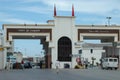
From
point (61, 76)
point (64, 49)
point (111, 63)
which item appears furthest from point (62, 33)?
point (61, 76)

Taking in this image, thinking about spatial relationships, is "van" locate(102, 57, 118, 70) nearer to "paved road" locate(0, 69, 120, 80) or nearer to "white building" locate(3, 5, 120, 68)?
"white building" locate(3, 5, 120, 68)

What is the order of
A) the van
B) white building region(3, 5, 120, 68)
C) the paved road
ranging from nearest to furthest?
1. the paved road
2. the van
3. white building region(3, 5, 120, 68)

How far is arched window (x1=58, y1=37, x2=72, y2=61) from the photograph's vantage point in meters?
83.8

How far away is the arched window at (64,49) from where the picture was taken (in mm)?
83812

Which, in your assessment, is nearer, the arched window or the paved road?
the paved road

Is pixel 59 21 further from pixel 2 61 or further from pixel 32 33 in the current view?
pixel 2 61

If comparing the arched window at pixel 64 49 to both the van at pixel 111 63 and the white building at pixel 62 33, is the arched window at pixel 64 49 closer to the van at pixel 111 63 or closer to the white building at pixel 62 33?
the white building at pixel 62 33

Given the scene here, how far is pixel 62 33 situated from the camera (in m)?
84.9

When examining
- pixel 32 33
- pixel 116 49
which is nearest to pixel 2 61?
pixel 32 33

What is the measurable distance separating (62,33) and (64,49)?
3.29 meters

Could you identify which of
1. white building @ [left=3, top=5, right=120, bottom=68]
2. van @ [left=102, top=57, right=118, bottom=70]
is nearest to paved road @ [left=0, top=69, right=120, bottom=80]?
van @ [left=102, top=57, right=118, bottom=70]

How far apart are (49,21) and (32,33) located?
7.59 metres

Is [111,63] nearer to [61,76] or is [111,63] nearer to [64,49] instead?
[64,49]

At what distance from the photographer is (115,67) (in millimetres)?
Result: 75750
